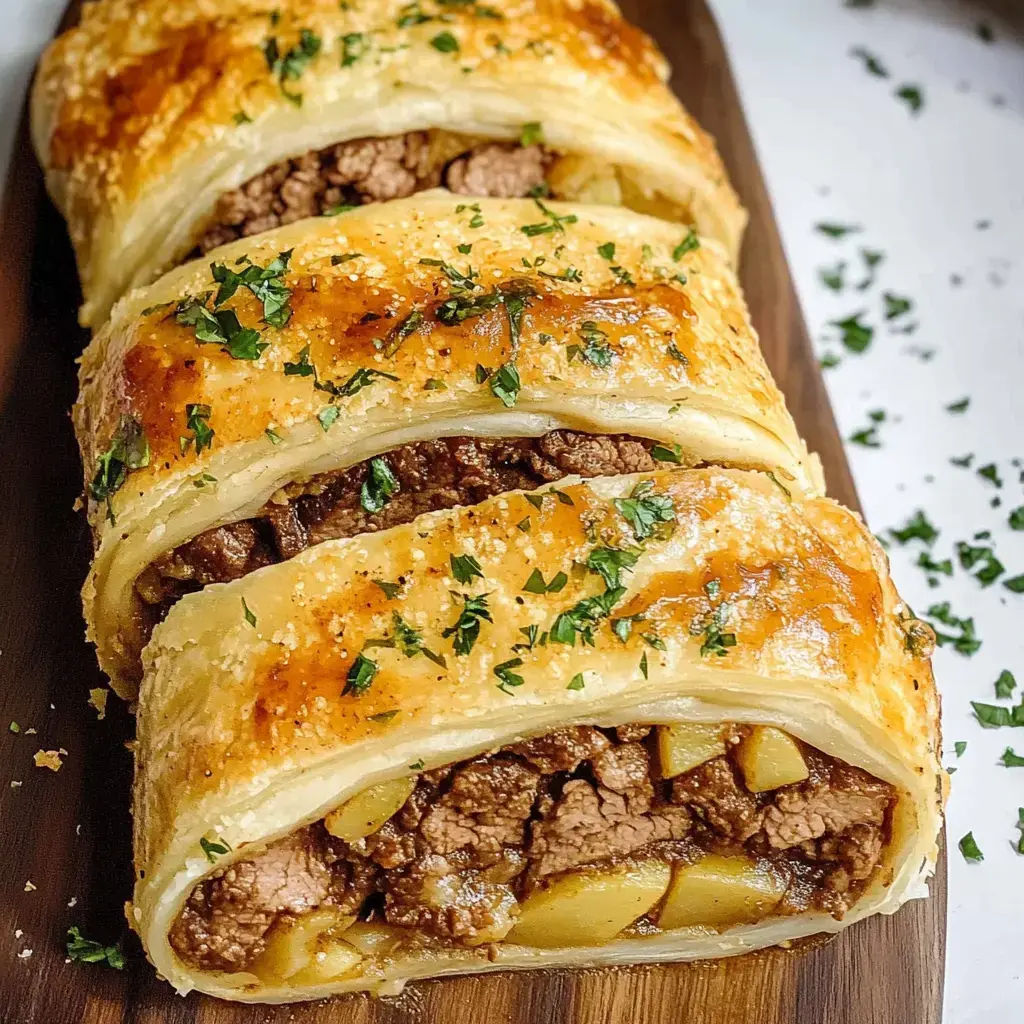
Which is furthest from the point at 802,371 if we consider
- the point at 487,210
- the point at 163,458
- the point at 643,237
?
the point at 163,458

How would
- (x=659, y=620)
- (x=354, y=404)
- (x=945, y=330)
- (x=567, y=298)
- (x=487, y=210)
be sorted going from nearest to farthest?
(x=659, y=620), (x=354, y=404), (x=567, y=298), (x=487, y=210), (x=945, y=330)

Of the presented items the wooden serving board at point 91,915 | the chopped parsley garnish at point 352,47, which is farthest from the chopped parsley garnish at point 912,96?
the chopped parsley garnish at point 352,47

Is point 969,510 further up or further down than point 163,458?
further down

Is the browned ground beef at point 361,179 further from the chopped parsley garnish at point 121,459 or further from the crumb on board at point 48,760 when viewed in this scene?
the crumb on board at point 48,760

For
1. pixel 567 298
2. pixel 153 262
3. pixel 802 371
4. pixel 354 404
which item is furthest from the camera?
pixel 802 371

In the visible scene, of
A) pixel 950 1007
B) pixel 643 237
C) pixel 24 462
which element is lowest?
pixel 950 1007

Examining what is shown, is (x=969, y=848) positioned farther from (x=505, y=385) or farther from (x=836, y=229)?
(x=836, y=229)

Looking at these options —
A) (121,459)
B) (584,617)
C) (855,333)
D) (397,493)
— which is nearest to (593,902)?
(584,617)

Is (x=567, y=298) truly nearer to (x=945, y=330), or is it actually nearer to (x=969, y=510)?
(x=969, y=510)

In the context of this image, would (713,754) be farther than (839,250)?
No
